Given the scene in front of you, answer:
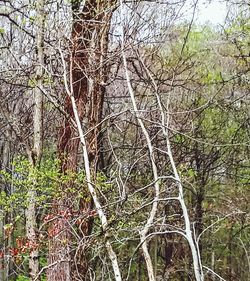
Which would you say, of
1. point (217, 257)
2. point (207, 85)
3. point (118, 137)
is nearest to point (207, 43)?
point (207, 85)

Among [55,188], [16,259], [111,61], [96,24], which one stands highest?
[96,24]

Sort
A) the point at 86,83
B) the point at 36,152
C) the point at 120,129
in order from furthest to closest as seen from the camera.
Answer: the point at 86,83 < the point at 120,129 < the point at 36,152

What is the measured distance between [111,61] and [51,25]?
0.91 metres

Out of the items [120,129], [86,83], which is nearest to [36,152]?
[120,129]

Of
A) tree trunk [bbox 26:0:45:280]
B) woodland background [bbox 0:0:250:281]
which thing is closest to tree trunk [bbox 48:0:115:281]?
woodland background [bbox 0:0:250:281]

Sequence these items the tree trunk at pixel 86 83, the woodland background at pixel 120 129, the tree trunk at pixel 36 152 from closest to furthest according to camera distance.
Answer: the woodland background at pixel 120 129 < the tree trunk at pixel 36 152 < the tree trunk at pixel 86 83

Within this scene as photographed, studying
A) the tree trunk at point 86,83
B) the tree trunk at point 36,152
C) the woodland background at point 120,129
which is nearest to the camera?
the woodland background at point 120,129

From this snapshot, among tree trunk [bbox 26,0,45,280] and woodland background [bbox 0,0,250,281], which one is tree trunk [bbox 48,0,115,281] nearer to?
woodland background [bbox 0,0,250,281]

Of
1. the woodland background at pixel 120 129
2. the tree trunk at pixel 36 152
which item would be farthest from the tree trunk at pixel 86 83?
the tree trunk at pixel 36 152

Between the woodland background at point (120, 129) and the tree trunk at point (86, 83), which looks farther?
the tree trunk at point (86, 83)

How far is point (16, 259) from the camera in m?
5.70

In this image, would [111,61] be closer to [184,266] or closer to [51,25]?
[51,25]

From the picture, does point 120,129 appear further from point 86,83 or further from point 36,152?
point 36,152

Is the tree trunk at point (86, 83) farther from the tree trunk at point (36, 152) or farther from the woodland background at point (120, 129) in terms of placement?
the tree trunk at point (36, 152)
